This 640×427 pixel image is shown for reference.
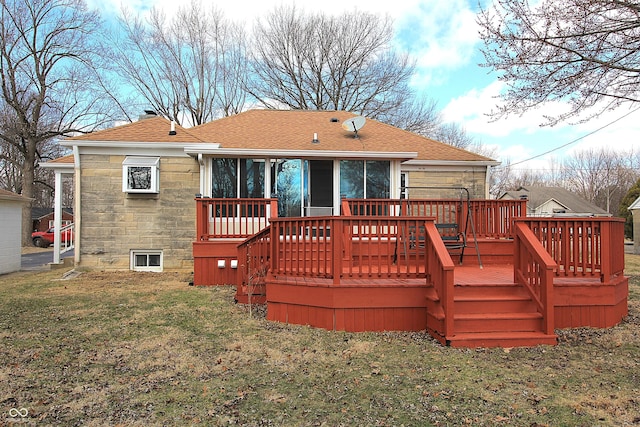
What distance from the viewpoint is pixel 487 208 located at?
7871 millimetres

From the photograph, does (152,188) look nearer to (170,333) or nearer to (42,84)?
(170,333)

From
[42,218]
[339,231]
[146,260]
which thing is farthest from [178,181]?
[42,218]

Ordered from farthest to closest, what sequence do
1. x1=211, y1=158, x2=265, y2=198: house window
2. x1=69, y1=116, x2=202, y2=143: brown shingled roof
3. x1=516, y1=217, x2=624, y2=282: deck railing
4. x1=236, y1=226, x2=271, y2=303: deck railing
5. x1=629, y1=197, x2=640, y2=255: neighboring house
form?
x1=629, y1=197, x2=640, y2=255: neighboring house < x1=211, y1=158, x2=265, y2=198: house window < x1=69, y1=116, x2=202, y2=143: brown shingled roof < x1=236, y1=226, x2=271, y2=303: deck railing < x1=516, y1=217, x2=624, y2=282: deck railing

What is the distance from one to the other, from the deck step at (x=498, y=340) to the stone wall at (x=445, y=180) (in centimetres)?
769

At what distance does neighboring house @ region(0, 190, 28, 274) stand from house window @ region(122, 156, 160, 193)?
479cm

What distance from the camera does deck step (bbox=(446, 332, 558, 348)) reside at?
14.2 feet

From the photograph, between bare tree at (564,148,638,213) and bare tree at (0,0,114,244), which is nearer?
bare tree at (0,0,114,244)

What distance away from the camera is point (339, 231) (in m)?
4.94

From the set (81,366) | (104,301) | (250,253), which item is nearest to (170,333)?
(81,366)

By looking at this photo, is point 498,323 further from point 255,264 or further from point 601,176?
point 601,176

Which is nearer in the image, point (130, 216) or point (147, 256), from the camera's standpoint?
point (130, 216)

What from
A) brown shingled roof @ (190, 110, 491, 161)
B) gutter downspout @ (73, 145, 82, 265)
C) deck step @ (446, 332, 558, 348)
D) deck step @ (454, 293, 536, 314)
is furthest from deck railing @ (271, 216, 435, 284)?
gutter downspout @ (73, 145, 82, 265)

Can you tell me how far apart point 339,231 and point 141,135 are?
7.44 meters

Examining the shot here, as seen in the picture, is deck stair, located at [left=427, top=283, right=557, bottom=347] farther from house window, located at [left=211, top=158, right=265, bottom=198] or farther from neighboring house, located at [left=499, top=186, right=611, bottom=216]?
neighboring house, located at [left=499, top=186, right=611, bottom=216]
